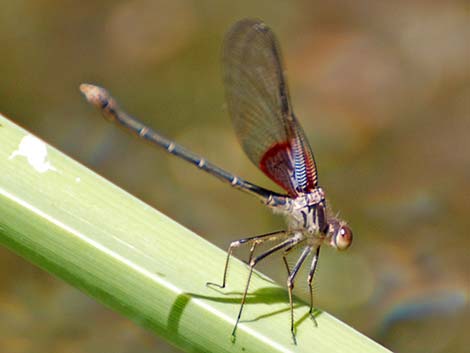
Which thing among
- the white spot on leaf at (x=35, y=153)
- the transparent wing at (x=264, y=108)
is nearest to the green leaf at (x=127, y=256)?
the white spot on leaf at (x=35, y=153)

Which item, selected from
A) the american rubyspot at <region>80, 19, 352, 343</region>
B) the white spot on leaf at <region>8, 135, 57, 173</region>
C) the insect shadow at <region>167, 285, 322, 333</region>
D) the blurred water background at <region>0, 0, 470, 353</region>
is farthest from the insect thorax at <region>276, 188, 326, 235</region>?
the blurred water background at <region>0, 0, 470, 353</region>

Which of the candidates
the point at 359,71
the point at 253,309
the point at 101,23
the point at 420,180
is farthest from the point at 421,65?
the point at 253,309

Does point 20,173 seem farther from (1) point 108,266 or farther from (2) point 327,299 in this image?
(2) point 327,299

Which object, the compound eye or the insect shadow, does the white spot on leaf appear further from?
the compound eye

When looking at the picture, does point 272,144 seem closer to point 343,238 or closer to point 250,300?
point 343,238

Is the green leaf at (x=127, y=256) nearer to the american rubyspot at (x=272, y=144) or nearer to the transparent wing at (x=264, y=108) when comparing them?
the american rubyspot at (x=272, y=144)

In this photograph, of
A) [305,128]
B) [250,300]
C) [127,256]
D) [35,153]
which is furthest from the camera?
[305,128]

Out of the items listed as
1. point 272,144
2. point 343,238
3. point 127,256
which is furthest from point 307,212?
point 127,256
